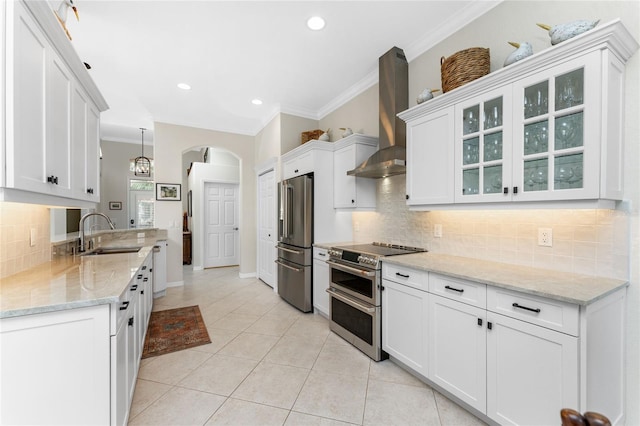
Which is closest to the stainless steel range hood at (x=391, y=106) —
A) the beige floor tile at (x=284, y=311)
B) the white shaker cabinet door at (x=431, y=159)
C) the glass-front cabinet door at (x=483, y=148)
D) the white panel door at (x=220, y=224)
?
the white shaker cabinet door at (x=431, y=159)

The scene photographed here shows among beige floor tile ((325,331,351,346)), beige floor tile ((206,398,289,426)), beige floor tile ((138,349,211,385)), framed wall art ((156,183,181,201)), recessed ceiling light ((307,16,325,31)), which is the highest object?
recessed ceiling light ((307,16,325,31))

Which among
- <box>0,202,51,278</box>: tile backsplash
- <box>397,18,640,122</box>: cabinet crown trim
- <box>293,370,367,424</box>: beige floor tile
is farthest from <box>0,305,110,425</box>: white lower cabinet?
<box>397,18,640,122</box>: cabinet crown trim

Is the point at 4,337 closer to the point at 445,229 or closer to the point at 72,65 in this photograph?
the point at 72,65

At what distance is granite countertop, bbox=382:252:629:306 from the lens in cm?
139

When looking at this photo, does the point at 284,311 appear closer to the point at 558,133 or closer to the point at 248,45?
the point at 248,45

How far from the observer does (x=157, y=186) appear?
495cm

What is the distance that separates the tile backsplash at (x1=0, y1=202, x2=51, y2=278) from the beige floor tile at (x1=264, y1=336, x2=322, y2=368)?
1.96m

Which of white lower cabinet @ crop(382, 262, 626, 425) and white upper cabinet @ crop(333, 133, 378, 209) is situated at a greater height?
white upper cabinet @ crop(333, 133, 378, 209)

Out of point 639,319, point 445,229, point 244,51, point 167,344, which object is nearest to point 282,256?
point 167,344

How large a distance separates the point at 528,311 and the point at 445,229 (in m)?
1.16

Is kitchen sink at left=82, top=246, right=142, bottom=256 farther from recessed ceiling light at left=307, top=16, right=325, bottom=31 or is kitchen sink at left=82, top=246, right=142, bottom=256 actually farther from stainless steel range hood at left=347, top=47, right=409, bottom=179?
recessed ceiling light at left=307, top=16, right=325, bottom=31

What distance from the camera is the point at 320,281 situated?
139 inches

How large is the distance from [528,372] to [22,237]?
3.28m

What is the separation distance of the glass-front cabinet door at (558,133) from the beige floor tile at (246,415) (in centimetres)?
210
